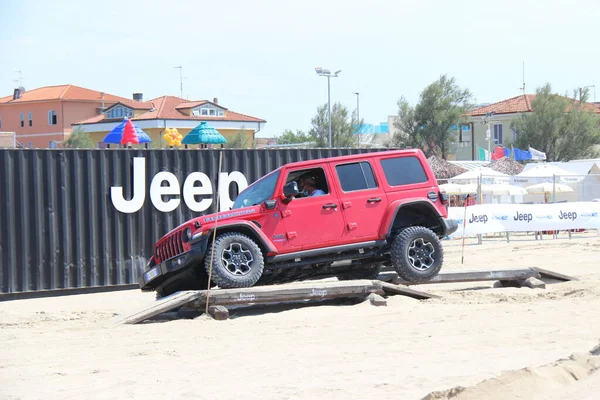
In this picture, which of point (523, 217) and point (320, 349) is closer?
point (320, 349)

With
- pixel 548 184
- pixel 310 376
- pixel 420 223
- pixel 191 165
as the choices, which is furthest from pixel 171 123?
pixel 310 376

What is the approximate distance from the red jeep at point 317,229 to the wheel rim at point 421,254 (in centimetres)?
1

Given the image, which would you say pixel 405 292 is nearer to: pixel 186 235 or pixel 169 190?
pixel 186 235

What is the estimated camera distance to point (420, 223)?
1280 cm

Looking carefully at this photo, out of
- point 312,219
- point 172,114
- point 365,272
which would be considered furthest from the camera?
point 172,114

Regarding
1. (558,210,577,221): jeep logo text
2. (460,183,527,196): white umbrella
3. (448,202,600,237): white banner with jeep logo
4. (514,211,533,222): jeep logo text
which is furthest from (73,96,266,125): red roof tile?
(558,210,577,221): jeep logo text

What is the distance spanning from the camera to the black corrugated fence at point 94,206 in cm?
1550

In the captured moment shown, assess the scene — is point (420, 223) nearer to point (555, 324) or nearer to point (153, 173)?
point (555, 324)

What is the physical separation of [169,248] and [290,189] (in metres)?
1.85

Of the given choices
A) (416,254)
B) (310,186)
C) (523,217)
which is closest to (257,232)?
(310,186)

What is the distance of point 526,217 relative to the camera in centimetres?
2359

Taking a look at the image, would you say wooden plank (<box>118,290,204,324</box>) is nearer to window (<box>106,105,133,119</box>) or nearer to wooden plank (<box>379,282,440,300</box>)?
wooden plank (<box>379,282,440,300</box>)

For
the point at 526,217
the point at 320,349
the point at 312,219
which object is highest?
the point at 312,219

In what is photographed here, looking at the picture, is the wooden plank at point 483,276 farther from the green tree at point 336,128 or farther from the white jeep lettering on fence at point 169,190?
the green tree at point 336,128
